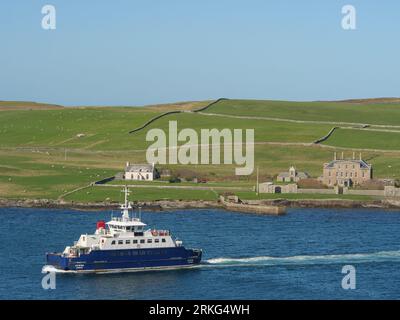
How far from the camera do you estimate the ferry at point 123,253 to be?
80.7 m

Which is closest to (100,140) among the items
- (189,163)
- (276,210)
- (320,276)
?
(189,163)

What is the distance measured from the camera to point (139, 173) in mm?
154750

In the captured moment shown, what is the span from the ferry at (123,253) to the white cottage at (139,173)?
69.5 metres

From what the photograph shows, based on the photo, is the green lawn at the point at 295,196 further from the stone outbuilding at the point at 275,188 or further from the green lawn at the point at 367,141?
the green lawn at the point at 367,141

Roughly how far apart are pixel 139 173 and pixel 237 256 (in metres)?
68.1

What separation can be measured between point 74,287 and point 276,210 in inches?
2088

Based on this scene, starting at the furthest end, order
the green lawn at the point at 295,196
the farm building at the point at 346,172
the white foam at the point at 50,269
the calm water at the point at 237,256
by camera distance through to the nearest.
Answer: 1. the farm building at the point at 346,172
2. the green lawn at the point at 295,196
3. the white foam at the point at 50,269
4. the calm water at the point at 237,256

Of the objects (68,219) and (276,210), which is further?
(276,210)

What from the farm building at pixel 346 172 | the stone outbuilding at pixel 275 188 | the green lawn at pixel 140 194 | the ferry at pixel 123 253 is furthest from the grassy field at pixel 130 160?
the ferry at pixel 123 253

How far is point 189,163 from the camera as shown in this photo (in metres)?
170

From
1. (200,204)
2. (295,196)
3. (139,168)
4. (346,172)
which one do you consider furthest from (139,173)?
(346,172)

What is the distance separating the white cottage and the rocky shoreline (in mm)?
21575

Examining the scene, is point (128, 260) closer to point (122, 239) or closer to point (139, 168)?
point (122, 239)
